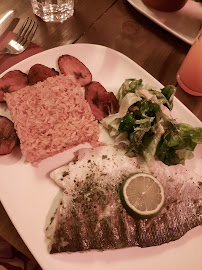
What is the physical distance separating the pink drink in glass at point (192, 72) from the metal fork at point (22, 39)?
3.59 feet

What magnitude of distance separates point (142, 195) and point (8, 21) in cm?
156

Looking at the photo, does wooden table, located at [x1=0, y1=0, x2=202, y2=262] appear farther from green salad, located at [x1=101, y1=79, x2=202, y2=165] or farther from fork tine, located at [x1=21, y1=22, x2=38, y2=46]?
green salad, located at [x1=101, y1=79, x2=202, y2=165]

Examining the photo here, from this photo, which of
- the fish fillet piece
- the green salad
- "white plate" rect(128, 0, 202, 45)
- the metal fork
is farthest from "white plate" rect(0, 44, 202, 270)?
"white plate" rect(128, 0, 202, 45)

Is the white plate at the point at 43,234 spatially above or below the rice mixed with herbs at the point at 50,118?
below

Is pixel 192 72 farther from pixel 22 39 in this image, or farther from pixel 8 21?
pixel 8 21

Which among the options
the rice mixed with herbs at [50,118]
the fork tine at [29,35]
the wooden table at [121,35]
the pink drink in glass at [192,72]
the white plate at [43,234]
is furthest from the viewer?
the wooden table at [121,35]

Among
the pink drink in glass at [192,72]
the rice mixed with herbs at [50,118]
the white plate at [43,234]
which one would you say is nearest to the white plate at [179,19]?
the pink drink in glass at [192,72]

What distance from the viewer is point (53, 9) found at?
2.20 m

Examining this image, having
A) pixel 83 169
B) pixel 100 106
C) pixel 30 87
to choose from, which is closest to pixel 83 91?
pixel 100 106

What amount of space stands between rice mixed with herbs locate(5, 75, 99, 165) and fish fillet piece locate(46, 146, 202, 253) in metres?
0.12

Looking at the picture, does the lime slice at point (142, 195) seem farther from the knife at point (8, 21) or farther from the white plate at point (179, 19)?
the knife at point (8, 21)

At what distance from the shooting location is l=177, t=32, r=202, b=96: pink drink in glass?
1875 millimetres

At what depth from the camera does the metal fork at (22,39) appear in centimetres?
195

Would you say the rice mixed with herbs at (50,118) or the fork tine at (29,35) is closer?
the rice mixed with herbs at (50,118)
